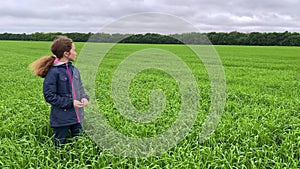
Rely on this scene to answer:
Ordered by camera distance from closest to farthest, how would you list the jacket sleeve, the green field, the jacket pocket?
the green field → the jacket sleeve → the jacket pocket

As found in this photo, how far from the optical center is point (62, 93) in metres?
4.95

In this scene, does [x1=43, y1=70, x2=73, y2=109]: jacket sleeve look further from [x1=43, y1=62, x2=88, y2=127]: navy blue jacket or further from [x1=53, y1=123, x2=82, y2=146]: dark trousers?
[x1=53, y1=123, x2=82, y2=146]: dark trousers

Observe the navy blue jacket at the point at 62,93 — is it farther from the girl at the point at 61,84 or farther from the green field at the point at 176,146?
the green field at the point at 176,146

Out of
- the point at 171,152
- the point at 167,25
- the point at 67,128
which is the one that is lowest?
the point at 171,152

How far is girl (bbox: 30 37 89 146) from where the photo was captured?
4797 mm

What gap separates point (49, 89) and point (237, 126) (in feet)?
12.4

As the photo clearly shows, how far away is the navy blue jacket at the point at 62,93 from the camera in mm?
4781

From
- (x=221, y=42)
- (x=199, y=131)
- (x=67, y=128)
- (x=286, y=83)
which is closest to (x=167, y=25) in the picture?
(x=199, y=131)

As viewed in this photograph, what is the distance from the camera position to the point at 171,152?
5152 mm

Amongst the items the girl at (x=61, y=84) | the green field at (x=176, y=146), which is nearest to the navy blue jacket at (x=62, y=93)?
the girl at (x=61, y=84)

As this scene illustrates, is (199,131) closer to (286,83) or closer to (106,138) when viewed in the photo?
(106,138)

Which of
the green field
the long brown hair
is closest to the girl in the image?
the long brown hair

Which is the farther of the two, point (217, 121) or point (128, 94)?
point (128, 94)

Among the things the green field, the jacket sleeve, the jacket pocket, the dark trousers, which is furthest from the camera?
the dark trousers
